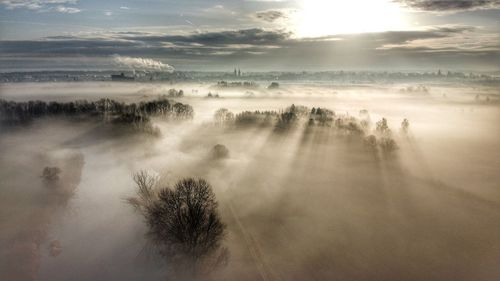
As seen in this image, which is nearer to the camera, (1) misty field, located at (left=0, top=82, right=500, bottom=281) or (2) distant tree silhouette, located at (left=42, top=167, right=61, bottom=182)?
(1) misty field, located at (left=0, top=82, right=500, bottom=281)

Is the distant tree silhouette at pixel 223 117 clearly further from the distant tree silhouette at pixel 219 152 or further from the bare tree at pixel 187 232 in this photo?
the bare tree at pixel 187 232

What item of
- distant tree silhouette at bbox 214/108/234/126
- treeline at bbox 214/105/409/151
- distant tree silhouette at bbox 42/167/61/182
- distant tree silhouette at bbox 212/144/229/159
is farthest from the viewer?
distant tree silhouette at bbox 214/108/234/126

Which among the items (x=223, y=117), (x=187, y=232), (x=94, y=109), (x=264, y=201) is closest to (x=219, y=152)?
(x=264, y=201)

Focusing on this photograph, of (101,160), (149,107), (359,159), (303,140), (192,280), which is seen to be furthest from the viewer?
(149,107)

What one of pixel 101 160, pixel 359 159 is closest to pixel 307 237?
pixel 359 159

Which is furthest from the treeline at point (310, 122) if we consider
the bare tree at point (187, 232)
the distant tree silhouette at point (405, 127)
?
the bare tree at point (187, 232)

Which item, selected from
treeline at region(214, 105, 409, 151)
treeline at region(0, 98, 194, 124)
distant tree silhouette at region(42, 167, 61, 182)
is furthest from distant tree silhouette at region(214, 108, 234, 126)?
distant tree silhouette at region(42, 167, 61, 182)

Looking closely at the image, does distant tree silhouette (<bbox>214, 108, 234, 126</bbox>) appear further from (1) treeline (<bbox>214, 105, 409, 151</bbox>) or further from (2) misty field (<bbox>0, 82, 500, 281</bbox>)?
(2) misty field (<bbox>0, 82, 500, 281</bbox>)

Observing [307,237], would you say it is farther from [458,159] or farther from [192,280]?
[458,159]
